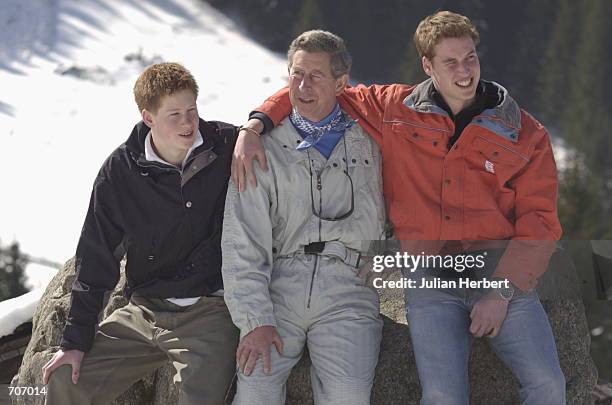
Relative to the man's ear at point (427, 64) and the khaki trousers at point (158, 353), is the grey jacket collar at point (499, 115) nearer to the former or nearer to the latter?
the man's ear at point (427, 64)

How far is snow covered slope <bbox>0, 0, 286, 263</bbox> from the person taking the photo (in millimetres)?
38156

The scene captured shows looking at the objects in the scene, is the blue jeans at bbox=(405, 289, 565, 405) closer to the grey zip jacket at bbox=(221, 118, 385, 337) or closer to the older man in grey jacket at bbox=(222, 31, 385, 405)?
the older man in grey jacket at bbox=(222, 31, 385, 405)

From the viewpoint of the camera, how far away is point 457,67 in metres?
4.27

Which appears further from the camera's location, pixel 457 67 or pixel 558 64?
pixel 558 64

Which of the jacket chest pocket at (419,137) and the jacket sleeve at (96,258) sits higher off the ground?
the jacket chest pocket at (419,137)

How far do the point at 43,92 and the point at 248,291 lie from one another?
49070 mm

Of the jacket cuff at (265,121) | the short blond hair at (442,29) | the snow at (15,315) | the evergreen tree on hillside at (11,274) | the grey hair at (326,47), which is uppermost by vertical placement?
the short blond hair at (442,29)

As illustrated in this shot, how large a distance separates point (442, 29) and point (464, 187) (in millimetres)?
680

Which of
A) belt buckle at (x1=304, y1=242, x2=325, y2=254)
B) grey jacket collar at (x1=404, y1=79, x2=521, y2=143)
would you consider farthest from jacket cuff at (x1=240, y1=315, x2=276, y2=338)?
grey jacket collar at (x1=404, y1=79, x2=521, y2=143)

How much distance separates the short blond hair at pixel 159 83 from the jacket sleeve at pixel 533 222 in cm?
147

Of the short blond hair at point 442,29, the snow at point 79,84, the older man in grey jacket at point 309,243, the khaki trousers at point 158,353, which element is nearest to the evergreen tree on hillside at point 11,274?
the snow at point 79,84

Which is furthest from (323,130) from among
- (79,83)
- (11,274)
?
(79,83)

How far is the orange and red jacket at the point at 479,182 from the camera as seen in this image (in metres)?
4.22

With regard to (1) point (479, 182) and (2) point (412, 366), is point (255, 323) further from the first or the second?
(1) point (479, 182)
